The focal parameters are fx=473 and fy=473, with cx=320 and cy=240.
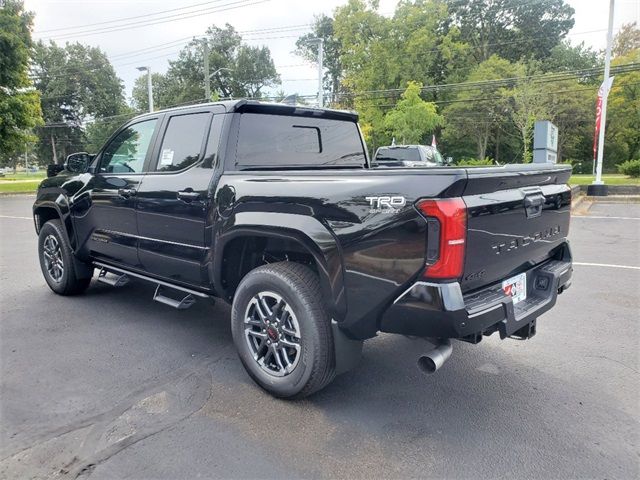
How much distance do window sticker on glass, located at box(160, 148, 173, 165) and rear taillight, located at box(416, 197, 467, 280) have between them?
238 cm

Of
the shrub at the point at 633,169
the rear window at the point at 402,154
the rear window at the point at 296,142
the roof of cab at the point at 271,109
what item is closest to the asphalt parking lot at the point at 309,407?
the rear window at the point at 296,142

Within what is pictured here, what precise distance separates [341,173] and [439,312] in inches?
37.6

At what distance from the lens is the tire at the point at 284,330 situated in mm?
2814

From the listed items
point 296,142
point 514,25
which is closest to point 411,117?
point 296,142

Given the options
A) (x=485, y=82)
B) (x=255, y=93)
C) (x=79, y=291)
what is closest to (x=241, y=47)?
(x=255, y=93)

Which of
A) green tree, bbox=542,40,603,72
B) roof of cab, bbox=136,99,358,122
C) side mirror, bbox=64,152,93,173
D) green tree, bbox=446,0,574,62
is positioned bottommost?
side mirror, bbox=64,152,93,173

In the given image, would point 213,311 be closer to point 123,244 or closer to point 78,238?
point 123,244

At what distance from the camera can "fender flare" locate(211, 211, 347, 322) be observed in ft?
8.79

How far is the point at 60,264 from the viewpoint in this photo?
526 centimetres

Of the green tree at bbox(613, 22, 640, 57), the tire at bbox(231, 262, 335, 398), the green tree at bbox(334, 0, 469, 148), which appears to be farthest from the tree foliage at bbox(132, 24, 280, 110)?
the tire at bbox(231, 262, 335, 398)

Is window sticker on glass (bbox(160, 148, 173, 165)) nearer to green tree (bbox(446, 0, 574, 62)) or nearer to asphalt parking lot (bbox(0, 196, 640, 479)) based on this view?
asphalt parking lot (bbox(0, 196, 640, 479))

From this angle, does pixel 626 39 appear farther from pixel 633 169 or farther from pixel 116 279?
pixel 116 279

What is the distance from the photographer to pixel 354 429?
108 inches

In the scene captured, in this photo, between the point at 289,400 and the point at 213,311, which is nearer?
the point at 289,400
